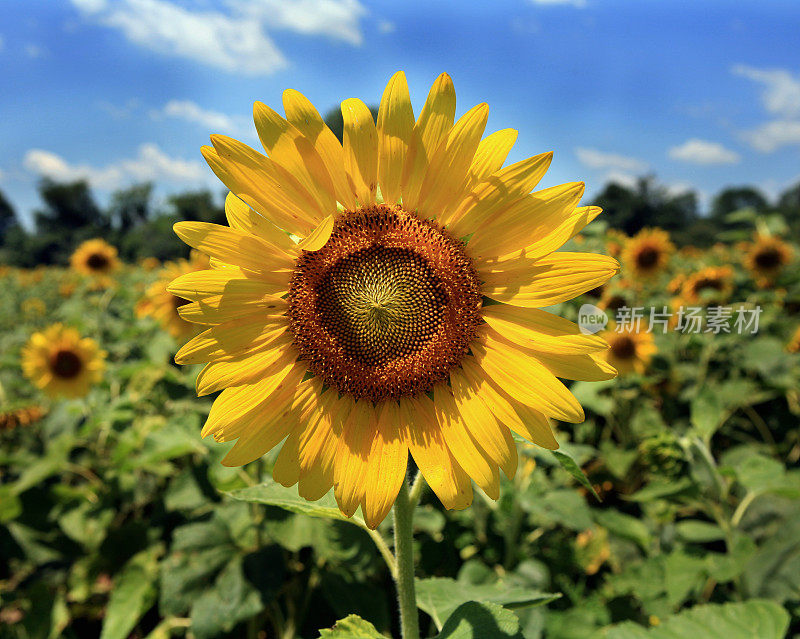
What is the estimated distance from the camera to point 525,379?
42.6 inches

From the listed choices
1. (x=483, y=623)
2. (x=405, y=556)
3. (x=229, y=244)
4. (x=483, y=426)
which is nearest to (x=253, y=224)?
(x=229, y=244)

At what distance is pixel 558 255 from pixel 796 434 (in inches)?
148

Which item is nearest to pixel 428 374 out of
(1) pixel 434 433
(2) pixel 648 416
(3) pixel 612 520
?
(1) pixel 434 433

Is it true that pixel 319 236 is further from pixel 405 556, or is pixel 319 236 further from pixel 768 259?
pixel 768 259

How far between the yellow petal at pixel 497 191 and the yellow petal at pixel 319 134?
0.25 m

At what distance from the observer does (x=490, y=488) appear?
1.05 metres

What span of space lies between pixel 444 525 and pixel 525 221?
195 cm

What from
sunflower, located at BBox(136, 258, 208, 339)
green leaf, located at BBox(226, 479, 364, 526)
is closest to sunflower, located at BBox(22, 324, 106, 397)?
sunflower, located at BBox(136, 258, 208, 339)

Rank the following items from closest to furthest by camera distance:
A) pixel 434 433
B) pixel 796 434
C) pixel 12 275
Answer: pixel 434 433 < pixel 796 434 < pixel 12 275

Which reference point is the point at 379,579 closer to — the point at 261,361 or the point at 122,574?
the point at 122,574

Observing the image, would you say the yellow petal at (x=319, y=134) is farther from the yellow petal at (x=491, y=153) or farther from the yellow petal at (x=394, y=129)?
the yellow petal at (x=491, y=153)

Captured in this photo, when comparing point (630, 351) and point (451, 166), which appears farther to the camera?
point (630, 351)

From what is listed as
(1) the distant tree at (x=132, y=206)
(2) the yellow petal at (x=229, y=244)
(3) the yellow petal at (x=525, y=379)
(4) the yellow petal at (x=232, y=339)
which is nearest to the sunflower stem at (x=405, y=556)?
(3) the yellow petal at (x=525, y=379)

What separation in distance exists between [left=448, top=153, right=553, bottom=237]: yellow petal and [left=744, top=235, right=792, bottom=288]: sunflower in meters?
5.96
